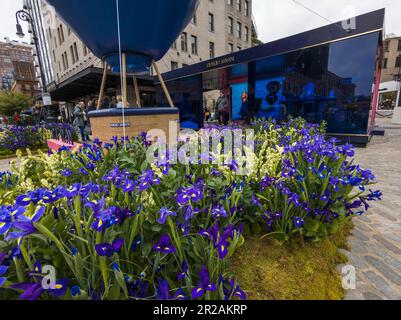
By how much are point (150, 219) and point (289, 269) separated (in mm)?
1171

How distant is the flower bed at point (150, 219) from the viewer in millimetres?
1010

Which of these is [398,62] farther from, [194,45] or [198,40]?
[194,45]

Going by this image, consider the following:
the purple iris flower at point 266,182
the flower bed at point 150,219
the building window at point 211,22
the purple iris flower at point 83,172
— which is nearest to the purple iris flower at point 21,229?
the flower bed at point 150,219

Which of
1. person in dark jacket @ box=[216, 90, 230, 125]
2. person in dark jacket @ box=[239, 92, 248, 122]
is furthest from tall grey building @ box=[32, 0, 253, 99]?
person in dark jacket @ box=[239, 92, 248, 122]

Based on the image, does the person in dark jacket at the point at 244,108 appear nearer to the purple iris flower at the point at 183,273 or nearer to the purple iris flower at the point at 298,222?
the purple iris flower at the point at 298,222

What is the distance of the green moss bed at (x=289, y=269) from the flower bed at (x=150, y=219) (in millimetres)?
112

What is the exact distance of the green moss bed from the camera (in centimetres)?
147

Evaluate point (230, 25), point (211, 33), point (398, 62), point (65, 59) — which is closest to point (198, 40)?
point (211, 33)

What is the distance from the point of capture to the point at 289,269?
1653 mm

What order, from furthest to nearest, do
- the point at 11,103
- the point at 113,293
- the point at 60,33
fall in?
the point at 11,103
the point at 60,33
the point at 113,293

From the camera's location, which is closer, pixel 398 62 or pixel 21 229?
pixel 21 229

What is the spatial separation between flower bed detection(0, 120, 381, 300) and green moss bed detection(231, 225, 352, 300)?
0.11m

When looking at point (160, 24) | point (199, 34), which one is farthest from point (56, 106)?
point (160, 24)
